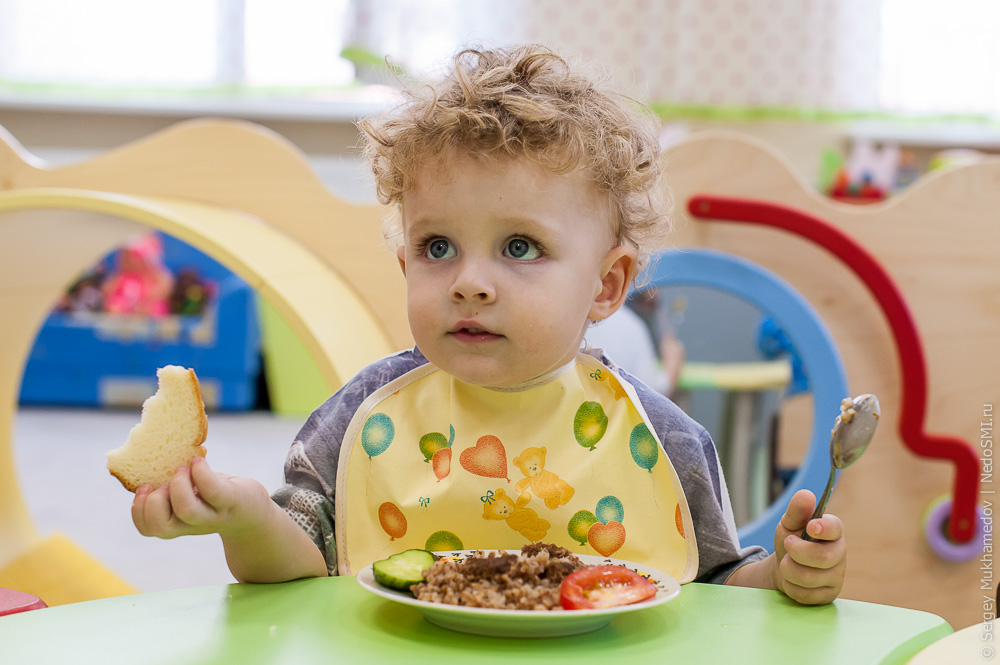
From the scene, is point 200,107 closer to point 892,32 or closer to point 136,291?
point 136,291

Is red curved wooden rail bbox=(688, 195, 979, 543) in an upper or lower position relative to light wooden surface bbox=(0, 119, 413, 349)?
lower

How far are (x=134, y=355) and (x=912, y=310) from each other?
127 inches

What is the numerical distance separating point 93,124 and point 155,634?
3299 millimetres

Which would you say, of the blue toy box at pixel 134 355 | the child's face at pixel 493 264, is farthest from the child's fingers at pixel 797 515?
the blue toy box at pixel 134 355

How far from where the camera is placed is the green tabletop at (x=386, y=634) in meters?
0.54

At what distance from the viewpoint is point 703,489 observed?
2.58ft

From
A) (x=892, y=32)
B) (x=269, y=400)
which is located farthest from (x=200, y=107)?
(x=892, y=32)

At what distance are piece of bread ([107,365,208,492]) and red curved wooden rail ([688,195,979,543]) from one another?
0.97 m

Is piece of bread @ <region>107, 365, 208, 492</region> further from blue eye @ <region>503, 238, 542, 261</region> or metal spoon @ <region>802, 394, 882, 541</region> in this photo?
metal spoon @ <region>802, 394, 882, 541</region>

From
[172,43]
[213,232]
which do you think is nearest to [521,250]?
[213,232]

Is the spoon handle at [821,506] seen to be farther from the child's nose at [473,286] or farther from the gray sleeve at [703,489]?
the child's nose at [473,286]

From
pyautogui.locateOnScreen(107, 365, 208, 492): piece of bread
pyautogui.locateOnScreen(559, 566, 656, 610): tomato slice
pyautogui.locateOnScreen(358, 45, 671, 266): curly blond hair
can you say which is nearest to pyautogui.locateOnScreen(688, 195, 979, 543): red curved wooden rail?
pyautogui.locateOnScreen(358, 45, 671, 266): curly blond hair

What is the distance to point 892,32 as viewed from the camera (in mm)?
2770

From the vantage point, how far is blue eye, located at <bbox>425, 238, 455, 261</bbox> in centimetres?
72
